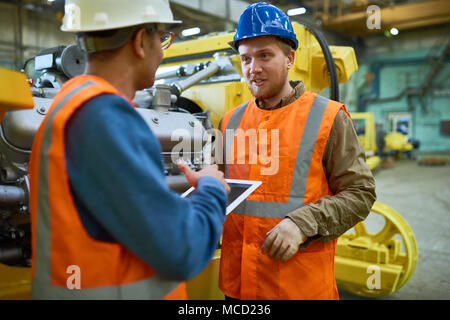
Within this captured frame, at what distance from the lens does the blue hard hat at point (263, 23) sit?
1343 mm

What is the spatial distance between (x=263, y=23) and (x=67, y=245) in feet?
3.36

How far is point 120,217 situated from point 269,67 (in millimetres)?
898

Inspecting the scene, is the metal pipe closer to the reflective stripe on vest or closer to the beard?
the beard

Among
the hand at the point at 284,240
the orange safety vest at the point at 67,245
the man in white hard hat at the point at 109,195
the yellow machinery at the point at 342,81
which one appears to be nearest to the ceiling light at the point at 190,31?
the yellow machinery at the point at 342,81

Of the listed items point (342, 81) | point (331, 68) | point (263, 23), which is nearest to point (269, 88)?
point (263, 23)

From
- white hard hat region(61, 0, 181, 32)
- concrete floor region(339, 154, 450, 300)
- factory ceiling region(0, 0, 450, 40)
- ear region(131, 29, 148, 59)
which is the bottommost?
concrete floor region(339, 154, 450, 300)

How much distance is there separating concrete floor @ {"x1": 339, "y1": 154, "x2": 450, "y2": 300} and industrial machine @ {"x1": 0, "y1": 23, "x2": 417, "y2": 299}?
1.24 ft

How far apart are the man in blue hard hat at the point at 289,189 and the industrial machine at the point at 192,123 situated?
55 cm

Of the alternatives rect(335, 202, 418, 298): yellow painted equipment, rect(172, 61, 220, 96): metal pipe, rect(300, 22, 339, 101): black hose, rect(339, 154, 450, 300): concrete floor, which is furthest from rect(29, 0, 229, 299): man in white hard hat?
rect(339, 154, 450, 300): concrete floor

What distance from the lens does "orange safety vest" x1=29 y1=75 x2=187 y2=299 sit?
70cm
